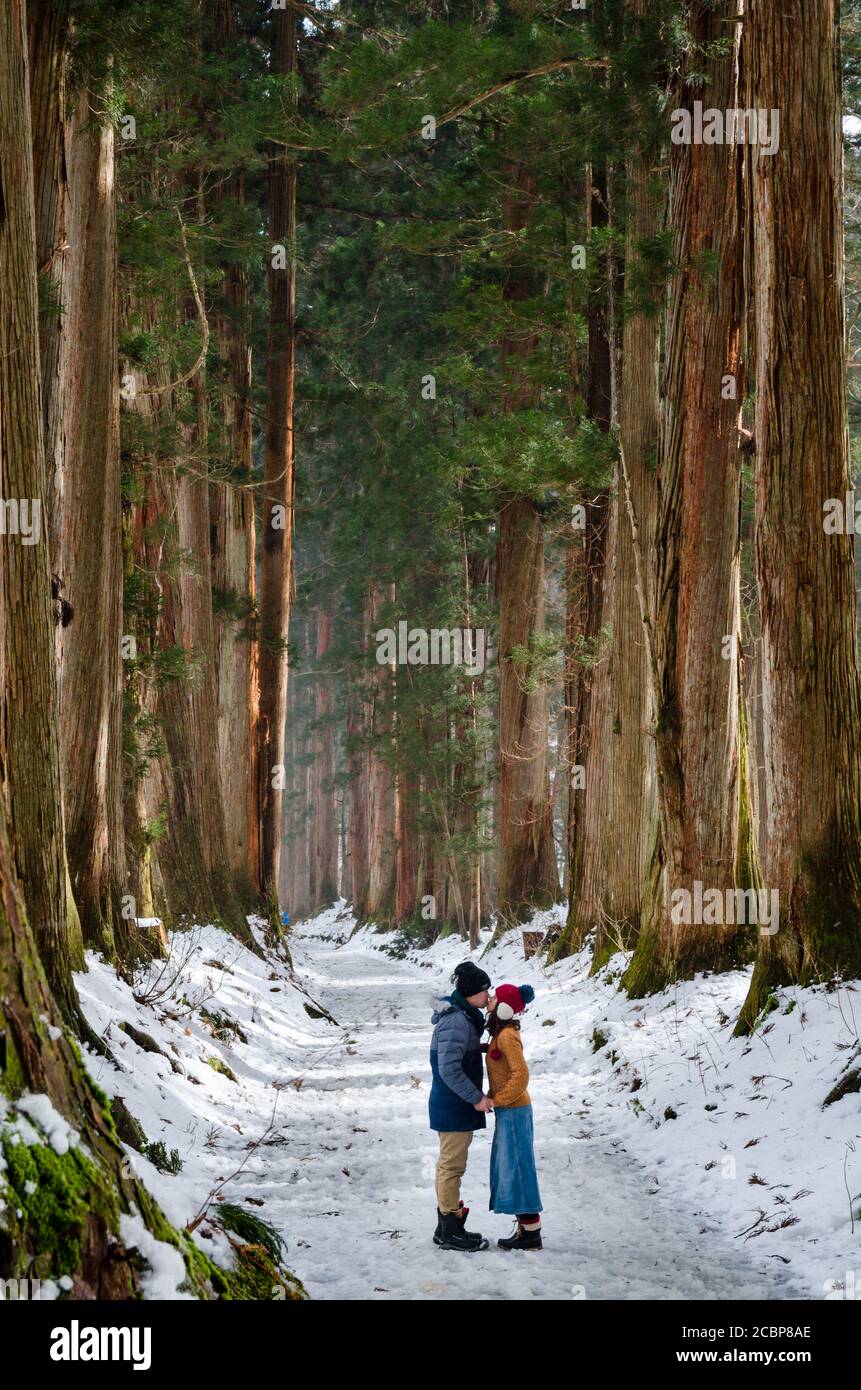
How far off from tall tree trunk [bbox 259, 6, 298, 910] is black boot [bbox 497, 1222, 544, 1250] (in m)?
13.6

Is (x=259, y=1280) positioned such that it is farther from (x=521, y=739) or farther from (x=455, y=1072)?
(x=521, y=739)

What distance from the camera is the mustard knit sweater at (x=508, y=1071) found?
588 cm

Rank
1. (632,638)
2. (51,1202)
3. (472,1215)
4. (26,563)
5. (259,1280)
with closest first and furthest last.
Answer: (51,1202)
(259,1280)
(26,563)
(472,1215)
(632,638)

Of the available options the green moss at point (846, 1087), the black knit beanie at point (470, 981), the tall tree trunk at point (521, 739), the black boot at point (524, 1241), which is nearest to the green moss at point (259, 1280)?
the black boot at point (524, 1241)

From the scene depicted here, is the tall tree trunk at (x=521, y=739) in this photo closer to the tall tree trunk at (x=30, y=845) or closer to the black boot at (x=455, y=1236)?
the black boot at (x=455, y=1236)

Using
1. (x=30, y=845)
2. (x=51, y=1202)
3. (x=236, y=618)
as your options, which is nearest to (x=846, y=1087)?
(x=30, y=845)

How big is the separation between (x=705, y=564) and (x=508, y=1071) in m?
5.75

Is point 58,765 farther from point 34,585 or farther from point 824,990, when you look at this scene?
point 824,990

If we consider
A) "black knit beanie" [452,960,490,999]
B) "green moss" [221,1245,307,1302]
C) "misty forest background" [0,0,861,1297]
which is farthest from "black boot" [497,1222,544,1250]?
"misty forest background" [0,0,861,1297]

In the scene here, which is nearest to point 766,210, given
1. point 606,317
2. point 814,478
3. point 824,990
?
point 814,478

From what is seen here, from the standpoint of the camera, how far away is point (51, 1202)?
10.1 feet

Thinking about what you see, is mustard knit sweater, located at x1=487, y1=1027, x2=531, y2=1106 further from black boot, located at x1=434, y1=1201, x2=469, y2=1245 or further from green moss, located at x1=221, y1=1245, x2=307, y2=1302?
green moss, located at x1=221, y1=1245, x2=307, y2=1302
